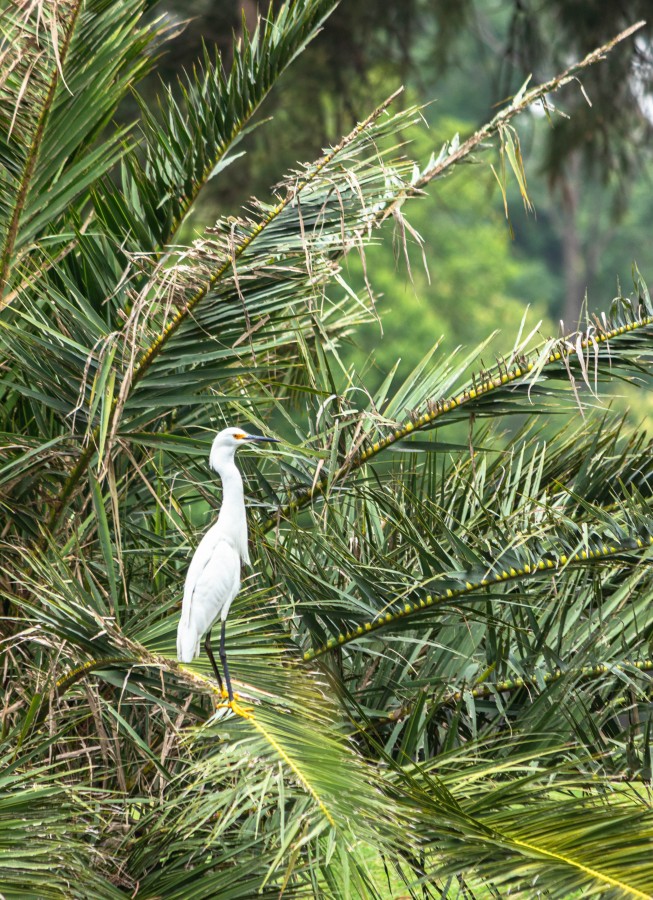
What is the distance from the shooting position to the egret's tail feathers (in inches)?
92.5

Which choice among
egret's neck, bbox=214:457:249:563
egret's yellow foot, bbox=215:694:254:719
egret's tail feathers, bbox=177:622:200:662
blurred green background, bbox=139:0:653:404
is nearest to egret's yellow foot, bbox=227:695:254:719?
egret's yellow foot, bbox=215:694:254:719

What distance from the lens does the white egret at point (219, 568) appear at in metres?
2.34

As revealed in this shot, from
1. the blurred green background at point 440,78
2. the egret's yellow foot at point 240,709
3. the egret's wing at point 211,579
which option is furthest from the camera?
the blurred green background at point 440,78

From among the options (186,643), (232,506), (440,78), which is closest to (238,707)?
(186,643)

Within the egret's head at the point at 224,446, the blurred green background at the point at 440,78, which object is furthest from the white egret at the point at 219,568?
the blurred green background at the point at 440,78

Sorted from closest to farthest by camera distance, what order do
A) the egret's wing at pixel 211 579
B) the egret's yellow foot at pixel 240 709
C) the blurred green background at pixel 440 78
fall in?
the egret's yellow foot at pixel 240 709 → the egret's wing at pixel 211 579 → the blurred green background at pixel 440 78

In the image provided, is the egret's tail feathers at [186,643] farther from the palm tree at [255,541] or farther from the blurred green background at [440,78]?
the blurred green background at [440,78]

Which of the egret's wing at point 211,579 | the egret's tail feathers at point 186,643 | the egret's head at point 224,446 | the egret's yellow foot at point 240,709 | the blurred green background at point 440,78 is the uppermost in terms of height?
the egret's head at point 224,446

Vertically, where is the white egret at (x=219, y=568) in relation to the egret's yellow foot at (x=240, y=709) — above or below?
above

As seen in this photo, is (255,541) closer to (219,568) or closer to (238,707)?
(219,568)

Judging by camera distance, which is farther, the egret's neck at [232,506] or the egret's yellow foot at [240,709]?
the egret's neck at [232,506]

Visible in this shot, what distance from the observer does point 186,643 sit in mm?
2357

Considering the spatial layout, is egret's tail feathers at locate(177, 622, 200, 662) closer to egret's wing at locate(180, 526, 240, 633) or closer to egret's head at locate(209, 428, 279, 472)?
egret's wing at locate(180, 526, 240, 633)

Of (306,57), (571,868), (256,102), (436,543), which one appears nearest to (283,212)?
(256,102)
